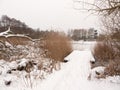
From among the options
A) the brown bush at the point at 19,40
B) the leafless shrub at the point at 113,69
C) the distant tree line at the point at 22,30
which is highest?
the distant tree line at the point at 22,30

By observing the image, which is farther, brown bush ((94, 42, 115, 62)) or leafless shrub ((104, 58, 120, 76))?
brown bush ((94, 42, 115, 62))

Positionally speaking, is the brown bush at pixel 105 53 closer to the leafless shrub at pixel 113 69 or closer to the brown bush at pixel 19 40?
the leafless shrub at pixel 113 69

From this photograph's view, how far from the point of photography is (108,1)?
175 inches

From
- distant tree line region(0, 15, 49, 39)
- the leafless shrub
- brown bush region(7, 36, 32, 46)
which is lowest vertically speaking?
the leafless shrub

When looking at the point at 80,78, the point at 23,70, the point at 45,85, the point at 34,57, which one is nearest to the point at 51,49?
the point at 34,57

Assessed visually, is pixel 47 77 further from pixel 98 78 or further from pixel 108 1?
pixel 108 1

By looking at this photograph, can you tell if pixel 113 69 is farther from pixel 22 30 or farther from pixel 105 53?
pixel 22 30

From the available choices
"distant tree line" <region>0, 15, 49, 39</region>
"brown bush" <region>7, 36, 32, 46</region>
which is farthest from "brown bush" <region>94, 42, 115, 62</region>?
"brown bush" <region>7, 36, 32, 46</region>

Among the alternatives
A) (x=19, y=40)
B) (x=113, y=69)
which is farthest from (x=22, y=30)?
(x=113, y=69)

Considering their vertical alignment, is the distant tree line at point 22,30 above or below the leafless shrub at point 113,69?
above

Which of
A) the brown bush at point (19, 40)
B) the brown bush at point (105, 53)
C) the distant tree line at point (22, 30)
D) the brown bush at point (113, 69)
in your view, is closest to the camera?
the brown bush at point (113, 69)

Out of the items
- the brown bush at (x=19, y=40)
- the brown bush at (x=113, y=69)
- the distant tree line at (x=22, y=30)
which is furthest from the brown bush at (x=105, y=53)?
the brown bush at (x=19, y=40)

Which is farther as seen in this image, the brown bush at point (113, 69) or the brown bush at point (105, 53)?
the brown bush at point (105, 53)

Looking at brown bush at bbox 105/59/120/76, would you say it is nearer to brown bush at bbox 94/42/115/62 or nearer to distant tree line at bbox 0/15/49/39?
brown bush at bbox 94/42/115/62
